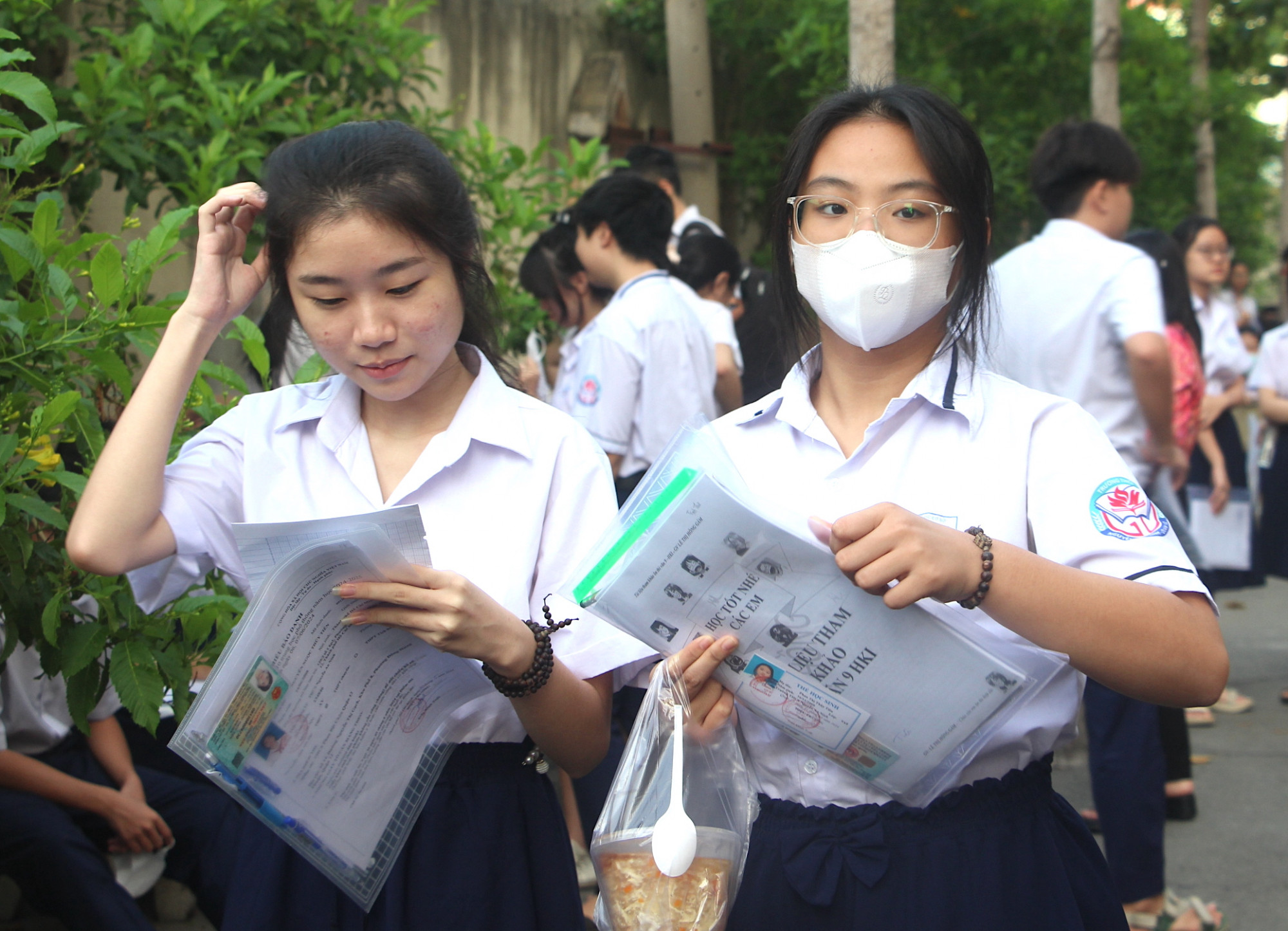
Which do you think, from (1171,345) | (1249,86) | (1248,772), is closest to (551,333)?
(1171,345)

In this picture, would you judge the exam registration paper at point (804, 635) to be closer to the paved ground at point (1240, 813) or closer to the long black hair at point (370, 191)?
the long black hair at point (370, 191)

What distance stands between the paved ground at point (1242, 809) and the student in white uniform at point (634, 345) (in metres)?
1.89

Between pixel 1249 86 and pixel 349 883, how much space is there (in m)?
17.4

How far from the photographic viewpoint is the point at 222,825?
292 centimetres

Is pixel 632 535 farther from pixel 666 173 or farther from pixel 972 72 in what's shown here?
A: pixel 972 72

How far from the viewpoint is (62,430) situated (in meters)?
1.89

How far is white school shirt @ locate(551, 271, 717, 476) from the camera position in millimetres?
3934

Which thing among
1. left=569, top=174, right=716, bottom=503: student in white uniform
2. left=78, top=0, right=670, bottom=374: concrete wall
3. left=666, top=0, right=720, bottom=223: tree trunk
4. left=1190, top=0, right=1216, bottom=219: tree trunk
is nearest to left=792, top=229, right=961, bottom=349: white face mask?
left=569, top=174, right=716, bottom=503: student in white uniform

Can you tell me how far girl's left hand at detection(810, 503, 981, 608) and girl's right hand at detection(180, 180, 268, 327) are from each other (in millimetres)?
918

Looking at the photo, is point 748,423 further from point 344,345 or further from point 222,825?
point 222,825

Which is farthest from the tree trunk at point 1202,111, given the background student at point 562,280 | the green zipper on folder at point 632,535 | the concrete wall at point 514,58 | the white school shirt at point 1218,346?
the green zipper on folder at point 632,535

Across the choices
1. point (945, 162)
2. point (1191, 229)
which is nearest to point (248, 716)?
point (945, 162)

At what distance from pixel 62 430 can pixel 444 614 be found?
2.88 ft

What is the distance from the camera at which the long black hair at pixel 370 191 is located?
161 centimetres
